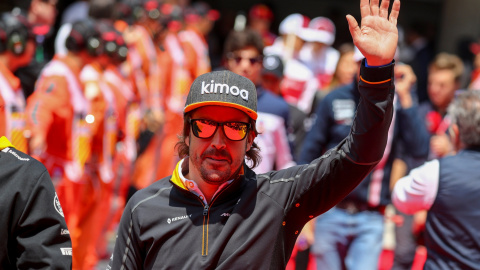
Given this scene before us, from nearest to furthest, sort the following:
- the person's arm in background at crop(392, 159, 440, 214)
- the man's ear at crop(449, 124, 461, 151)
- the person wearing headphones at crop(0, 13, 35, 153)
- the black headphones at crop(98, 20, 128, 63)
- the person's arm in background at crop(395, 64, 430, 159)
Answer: the person's arm in background at crop(392, 159, 440, 214), the man's ear at crop(449, 124, 461, 151), the person wearing headphones at crop(0, 13, 35, 153), the person's arm in background at crop(395, 64, 430, 159), the black headphones at crop(98, 20, 128, 63)

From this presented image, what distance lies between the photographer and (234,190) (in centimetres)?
321

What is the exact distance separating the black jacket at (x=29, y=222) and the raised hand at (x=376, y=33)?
1.33 meters

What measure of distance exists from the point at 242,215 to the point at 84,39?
4.63 meters

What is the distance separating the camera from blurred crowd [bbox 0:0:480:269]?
589 centimetres

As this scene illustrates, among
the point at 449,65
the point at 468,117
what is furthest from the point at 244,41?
the point at 449,65

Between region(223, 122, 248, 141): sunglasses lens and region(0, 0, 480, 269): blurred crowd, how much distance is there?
174mm

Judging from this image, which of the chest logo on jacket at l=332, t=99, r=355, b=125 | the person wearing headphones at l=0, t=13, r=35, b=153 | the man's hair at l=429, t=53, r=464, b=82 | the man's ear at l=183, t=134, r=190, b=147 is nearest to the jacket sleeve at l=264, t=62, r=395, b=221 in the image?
the man's ear at l=183, t=134, r=190, b=147

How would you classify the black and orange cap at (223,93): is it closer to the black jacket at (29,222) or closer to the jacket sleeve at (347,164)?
the jacket sleeve at (347,164)

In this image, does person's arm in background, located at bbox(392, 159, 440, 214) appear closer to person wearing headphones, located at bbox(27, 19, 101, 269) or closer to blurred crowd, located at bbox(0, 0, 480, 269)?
blurred crowd, located at bbox(0, 0, 480, 269)

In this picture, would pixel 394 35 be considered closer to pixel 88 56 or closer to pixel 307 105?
pixel 88 56

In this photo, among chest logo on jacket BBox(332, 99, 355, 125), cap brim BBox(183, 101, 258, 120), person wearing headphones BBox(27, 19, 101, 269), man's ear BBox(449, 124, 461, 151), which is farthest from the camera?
person wearing headphones BBox(27, 19, 101, 269)

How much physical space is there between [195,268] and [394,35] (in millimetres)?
1199

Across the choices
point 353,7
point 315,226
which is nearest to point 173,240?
point 315,226

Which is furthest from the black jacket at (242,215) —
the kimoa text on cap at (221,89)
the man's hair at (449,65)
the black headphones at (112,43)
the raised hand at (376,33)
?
the man's hair at (449,65)
